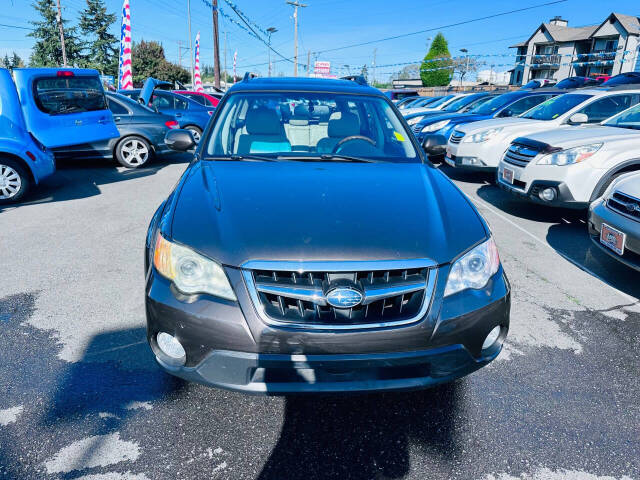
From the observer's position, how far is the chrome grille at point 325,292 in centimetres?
184

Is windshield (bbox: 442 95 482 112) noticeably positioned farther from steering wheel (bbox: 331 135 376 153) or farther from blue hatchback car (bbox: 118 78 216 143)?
steering wheel (bbox: 331 135 376 153)

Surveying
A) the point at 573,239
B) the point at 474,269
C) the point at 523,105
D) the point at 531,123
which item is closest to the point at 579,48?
the point at 523,105

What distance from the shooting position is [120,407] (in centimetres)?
230

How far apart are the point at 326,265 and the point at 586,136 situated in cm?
516

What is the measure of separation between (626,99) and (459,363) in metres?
7.46

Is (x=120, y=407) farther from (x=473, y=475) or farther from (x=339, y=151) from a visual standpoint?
(x=339, y=151)

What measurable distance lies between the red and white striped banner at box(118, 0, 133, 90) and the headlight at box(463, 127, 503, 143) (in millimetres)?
11966

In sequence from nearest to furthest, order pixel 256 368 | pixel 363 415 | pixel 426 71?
pixel 256 368
pixel 363 415
pixel 426 71

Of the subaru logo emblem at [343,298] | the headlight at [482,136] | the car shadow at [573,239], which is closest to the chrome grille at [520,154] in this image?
the car shadow at [573,239]

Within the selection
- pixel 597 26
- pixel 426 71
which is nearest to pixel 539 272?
pixel 597 26

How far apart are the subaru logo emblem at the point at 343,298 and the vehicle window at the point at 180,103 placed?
11.2 meters

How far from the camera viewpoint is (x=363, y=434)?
217 centimetres

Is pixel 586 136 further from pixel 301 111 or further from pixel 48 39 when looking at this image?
pixel 48 39

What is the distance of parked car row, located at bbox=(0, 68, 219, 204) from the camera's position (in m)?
6.34
